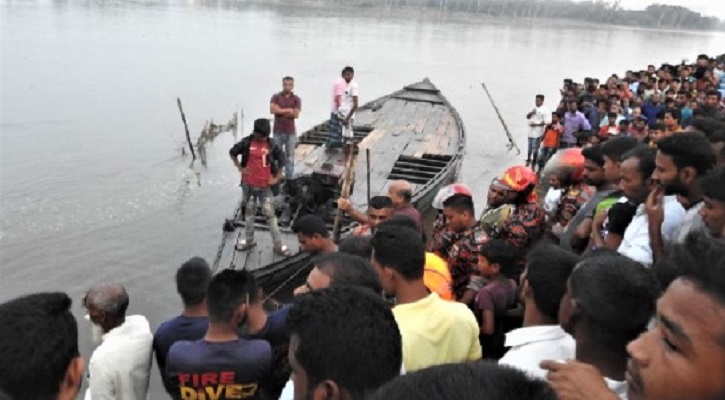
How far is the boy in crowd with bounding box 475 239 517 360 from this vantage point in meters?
4.13

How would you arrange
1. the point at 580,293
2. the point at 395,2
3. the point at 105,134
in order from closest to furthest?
1. the point at 580,293
2. the point at 105,134
3. the point at 395,2

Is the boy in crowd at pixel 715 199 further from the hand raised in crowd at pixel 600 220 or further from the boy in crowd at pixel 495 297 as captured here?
the boy in crowd at pixel 495 297

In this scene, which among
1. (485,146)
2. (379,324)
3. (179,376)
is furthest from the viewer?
(485,146)

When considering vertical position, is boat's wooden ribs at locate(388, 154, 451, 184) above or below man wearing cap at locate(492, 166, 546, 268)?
below

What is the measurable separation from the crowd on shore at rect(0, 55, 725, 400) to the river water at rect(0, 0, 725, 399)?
233 inches

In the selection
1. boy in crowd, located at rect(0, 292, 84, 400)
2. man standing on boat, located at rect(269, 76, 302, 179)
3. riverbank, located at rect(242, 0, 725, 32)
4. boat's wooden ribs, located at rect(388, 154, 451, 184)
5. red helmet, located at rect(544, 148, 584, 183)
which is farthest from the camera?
riverbank, located at rect(242, 0, 725, 32)

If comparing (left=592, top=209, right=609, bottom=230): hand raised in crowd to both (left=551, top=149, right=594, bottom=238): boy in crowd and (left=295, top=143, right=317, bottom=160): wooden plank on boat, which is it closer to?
(left=551, top=149, right=594, bottom=238): boy in crowd

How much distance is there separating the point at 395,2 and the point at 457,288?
133085 mm

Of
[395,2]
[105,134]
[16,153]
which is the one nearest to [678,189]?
[16,153]

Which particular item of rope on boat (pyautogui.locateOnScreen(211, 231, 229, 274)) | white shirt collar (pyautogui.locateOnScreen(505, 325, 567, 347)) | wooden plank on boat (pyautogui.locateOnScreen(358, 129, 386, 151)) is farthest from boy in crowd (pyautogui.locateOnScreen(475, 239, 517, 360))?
wooden plank on boat (pyautogui.locateOnScreen(358, 129, 386, 151))

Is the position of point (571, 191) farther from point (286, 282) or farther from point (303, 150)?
point (303, 150)

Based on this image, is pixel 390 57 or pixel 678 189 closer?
pixel 678 189

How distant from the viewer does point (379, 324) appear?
208 cm

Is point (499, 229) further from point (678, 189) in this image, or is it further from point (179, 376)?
point (179, 376)
